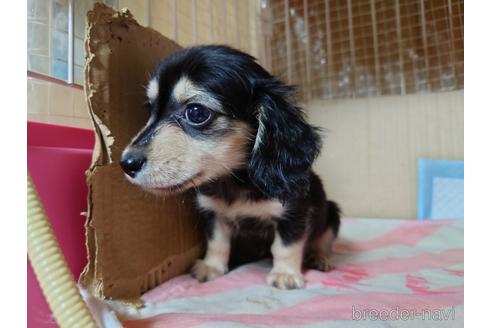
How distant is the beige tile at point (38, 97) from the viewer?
2.89 feet

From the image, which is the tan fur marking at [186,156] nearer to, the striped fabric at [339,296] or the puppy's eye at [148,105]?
the puppy's eye at [148,105]

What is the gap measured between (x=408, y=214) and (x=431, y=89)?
76cm

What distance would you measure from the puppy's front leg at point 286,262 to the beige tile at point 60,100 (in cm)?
72

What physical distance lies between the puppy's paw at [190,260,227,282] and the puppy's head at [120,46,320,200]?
1.14ft

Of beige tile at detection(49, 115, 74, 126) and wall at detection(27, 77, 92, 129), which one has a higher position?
wall at detection(27, 77, 92, 129)

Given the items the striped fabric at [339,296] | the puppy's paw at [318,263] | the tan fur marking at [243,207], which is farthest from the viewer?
the puppy's paw at [318,263]

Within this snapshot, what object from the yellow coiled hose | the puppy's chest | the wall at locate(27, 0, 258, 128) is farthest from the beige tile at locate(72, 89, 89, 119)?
the yellow coiled hose

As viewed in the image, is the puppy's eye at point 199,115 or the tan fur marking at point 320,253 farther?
the tan fur marking at point 320,253

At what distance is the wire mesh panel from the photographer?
82.3 inches

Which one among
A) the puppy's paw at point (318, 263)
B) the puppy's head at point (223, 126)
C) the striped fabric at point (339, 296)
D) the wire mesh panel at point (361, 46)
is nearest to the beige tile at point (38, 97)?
the puppy's head at point (223, 126)

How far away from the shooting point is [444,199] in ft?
7.14

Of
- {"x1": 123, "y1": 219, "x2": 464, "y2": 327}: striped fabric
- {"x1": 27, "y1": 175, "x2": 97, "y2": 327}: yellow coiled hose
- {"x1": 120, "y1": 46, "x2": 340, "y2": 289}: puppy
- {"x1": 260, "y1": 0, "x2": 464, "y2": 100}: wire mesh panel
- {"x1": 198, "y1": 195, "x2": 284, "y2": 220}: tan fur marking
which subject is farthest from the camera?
{"x1": 260, "y1": 0, "x2": 464, "y2": 100}: wire mesh panel

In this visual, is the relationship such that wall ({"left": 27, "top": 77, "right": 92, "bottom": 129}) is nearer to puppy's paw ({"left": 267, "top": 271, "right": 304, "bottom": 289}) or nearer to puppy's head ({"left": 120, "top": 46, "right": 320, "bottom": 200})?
puppy's head ({"left": 120, "top": 46, "right": 320, "bottom": 200})

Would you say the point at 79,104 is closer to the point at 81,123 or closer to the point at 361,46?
the point at 81,123
